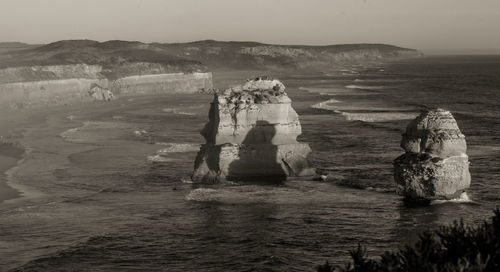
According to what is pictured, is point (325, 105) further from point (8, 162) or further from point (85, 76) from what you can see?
point (8, 162)

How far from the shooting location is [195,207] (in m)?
36.5

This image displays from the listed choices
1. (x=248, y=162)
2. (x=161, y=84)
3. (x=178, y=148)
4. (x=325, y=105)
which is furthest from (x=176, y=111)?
(x=248, y=162)

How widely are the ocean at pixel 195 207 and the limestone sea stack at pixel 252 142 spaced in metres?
1.48

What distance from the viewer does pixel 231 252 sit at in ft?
94.2

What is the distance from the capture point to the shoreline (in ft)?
133

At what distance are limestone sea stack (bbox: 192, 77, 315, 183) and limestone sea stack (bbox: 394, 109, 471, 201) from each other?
29.6 ft

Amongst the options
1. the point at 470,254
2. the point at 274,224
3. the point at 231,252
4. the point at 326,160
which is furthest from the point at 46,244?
the point at 326,160

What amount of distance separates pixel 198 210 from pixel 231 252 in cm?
742

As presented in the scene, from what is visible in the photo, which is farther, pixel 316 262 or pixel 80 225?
pixel 80 225

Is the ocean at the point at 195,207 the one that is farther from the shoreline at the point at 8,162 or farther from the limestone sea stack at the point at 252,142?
the limestone sea stack at the point at 252,142

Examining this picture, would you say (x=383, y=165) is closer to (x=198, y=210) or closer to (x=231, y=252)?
(x=198, y=210)

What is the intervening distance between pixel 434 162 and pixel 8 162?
105ft

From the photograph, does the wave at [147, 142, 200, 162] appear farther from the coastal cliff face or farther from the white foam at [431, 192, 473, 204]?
the coastal cliff face

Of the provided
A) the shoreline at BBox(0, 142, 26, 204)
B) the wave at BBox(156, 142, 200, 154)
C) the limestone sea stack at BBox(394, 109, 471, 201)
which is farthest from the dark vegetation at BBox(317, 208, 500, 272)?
the wave at BBox(156, 142, 200, 154)
